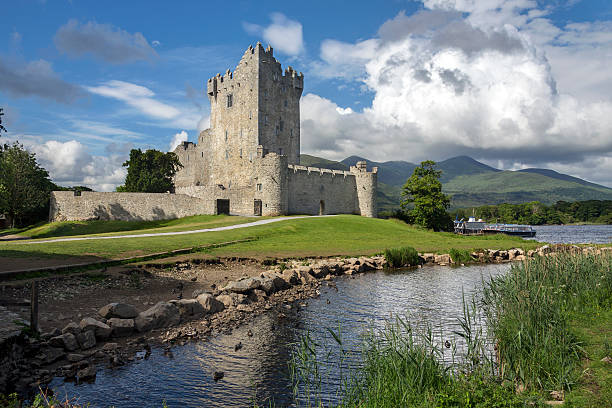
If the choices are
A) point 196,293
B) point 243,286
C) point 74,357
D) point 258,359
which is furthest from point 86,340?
point 243,286

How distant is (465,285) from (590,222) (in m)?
174

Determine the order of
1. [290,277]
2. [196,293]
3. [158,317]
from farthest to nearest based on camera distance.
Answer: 1. [290,277]
2. [196,293]
3. [158,317]

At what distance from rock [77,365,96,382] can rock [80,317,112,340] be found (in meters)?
2.17

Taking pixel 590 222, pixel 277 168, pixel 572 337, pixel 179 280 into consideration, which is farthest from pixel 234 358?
pixel 590 222

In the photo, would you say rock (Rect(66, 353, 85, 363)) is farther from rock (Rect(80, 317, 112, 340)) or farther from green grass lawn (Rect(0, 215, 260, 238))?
green grass lawn (Rect(0, 215, 260, 238))

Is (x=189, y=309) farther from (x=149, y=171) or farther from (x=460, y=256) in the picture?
(x=149, y=171)

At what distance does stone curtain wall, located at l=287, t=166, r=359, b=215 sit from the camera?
58.2 m

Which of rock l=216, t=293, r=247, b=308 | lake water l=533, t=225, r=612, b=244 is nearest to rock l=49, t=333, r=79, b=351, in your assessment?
rock l=216, t=293, r=247, b=308

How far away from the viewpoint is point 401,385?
23.6 feet

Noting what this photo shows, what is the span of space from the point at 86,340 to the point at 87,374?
80.8 inches

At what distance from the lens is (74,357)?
Result: 10.8 meters

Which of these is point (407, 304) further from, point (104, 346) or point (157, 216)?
point (157, 216)

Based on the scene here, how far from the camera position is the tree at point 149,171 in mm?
68688

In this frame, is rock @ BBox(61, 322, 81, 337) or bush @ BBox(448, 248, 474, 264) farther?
bush @ BBox(448, 248, 474, 264)
